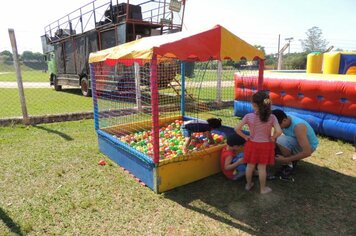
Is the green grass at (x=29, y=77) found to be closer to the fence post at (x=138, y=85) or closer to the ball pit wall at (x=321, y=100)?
the fence post at (x=138, y=85)

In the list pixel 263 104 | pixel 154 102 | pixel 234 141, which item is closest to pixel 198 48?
pixel 154 102

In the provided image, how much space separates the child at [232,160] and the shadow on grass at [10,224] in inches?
103

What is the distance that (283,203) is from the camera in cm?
336

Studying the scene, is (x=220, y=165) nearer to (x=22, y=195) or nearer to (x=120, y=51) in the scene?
(x=120, y=51)

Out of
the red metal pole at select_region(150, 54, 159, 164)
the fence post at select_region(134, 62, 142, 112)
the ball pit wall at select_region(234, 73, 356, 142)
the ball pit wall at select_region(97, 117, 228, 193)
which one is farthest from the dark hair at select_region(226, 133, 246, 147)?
the fence post at select_region(134, 62, 142, 112)

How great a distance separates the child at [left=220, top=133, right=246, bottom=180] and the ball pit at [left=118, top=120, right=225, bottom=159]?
1.69ft

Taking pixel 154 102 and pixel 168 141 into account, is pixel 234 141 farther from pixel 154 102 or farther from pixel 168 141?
pixel 168 141

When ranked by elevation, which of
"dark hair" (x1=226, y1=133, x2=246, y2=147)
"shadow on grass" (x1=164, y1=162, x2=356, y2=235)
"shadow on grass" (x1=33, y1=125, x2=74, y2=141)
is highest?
"dark hair" (x1=226, y1=133, x2=246, y2=147)

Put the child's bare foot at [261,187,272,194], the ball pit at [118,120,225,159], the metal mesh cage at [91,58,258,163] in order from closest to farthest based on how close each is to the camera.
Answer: the child's bare foot at [261,187,272,194], the ball pit at [118,120,225,159], the metal mesh cage at [91,58,258,163]

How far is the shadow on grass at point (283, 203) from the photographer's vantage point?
2.92m

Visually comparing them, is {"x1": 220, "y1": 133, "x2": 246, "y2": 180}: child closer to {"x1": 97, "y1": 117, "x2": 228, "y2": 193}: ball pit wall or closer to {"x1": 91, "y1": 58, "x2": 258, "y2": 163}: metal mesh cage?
{"x1": 97, "y1": 117, "x2": 228, "y2": 193}: ball pit wall

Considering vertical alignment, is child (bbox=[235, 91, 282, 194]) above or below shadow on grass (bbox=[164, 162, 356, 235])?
above

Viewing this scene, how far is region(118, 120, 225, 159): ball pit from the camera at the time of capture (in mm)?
4662

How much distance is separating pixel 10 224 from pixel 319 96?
5759 mm
